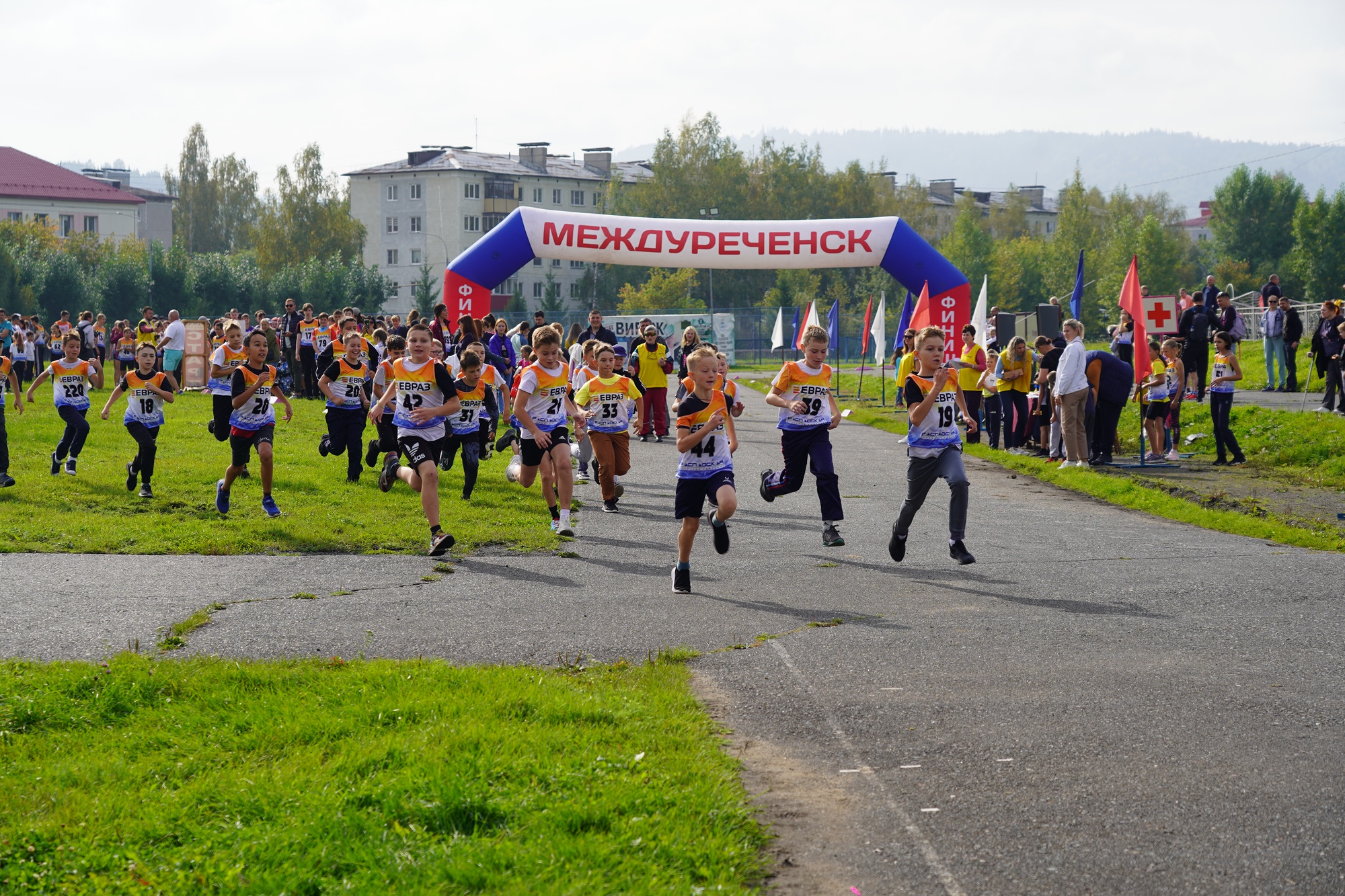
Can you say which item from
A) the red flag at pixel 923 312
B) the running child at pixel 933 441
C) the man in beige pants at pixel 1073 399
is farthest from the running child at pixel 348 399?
the red flag at pixel 923 312

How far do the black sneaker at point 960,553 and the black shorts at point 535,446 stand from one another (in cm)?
375

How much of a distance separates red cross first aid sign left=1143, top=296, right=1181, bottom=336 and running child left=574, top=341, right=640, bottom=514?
977 centimetres

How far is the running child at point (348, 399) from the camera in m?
14.6

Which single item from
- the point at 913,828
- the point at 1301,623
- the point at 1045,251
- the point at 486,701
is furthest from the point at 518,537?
the point at 1045,251

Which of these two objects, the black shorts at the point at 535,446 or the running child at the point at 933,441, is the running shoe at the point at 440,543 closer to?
the black shorts at the point at 535,446

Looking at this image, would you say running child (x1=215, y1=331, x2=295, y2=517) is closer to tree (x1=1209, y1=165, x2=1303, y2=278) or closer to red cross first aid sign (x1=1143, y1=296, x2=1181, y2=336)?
red cross first aid sign (x1=1143, y1=296, x2=1181, y2=336)

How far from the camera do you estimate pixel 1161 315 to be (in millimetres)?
19047

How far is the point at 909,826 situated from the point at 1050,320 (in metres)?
17.8

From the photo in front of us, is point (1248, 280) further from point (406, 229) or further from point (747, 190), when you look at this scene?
point (406, 229)

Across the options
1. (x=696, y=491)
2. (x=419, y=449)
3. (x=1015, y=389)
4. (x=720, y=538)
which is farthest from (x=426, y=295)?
(x=696, y=491)

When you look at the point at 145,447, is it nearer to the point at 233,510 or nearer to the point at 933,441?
the point at 233,510

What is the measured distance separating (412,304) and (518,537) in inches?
3599

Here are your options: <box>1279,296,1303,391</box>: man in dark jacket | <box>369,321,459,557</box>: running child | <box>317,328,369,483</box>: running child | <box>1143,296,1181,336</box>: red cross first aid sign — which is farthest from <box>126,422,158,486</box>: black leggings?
<box>1279,296,1303,391</box>: man in dark jacket

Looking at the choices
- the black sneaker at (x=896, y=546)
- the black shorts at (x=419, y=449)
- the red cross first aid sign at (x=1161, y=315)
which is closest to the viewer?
the black sneaker at (x=896, y=546)
